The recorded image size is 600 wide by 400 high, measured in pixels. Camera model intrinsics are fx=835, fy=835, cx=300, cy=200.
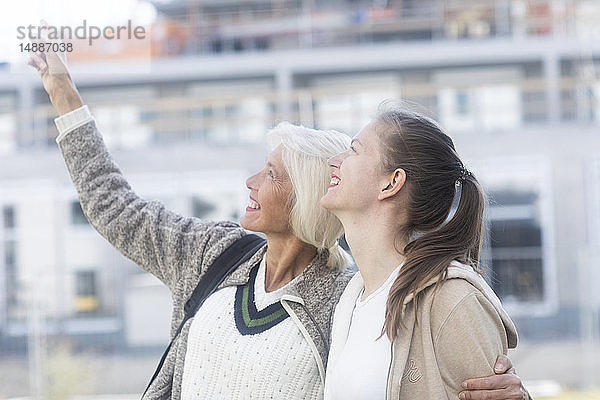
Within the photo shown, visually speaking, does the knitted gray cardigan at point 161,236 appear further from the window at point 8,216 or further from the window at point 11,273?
the window at point 8,216

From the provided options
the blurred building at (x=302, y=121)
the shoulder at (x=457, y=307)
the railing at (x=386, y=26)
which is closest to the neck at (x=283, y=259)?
the shoulder at (x=457, y=307)

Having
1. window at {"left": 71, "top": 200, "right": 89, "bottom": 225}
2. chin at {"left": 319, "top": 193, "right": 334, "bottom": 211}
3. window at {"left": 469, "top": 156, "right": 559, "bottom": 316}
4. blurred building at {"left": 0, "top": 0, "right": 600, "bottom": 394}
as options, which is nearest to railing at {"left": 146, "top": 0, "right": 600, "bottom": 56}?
blurred building at {"left": 0, "top": 0, "right": 600, "bottom": 394}

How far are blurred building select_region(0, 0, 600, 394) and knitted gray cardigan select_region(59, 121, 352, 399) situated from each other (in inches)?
207

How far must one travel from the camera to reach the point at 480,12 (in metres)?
9.83

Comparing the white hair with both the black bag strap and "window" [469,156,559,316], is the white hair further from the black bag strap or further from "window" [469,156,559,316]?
"window" [469,156,559,316]

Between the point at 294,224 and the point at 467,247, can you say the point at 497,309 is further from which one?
the point at 294,224

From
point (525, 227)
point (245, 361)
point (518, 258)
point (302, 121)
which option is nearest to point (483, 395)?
point (245, 361)

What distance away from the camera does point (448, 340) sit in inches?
42.2

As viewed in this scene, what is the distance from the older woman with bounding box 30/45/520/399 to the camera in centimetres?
130

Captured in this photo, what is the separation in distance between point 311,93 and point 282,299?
8059mm

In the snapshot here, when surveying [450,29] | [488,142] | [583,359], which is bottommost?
[583,359]

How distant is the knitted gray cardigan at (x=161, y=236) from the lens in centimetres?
138

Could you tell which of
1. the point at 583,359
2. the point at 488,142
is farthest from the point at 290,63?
the point at 583,359

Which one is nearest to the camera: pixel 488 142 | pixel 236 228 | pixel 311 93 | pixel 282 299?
pixel 282 299
